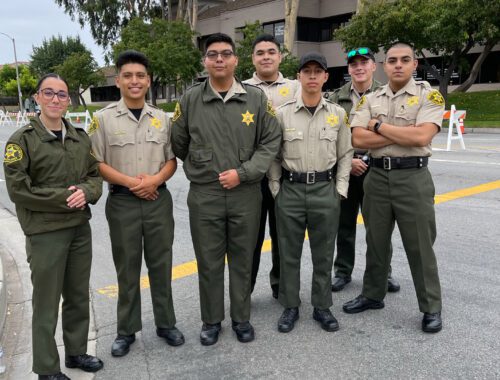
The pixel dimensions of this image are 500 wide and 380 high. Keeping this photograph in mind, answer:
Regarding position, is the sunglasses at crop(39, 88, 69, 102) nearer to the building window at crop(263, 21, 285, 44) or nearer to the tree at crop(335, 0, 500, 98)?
the tree at crop(335, 0, 500, 98)

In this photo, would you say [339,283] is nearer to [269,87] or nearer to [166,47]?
[269,87]

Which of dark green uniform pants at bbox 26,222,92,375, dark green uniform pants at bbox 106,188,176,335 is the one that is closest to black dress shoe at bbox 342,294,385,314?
dark green uniform pants at bbox 106,188,176,335

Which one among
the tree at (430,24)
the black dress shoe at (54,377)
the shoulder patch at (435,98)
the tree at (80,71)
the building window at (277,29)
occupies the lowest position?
the black dress shoe at (54,377)

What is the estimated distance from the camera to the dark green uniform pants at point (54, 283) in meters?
2.85

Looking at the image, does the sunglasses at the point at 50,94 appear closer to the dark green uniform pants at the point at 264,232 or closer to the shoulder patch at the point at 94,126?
the shoulder patch at the point at 94,126

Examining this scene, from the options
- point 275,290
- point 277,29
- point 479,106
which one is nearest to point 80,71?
point 277,29

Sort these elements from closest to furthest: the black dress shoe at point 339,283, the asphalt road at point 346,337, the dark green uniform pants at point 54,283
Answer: the dark green uniform pants at point 54,283 → the asphalt road at point 346,337 → the black dress shoe at point 339,283

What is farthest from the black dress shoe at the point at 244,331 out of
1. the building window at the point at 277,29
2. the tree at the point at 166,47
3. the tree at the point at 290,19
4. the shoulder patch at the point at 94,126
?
the building window at the point at 277,29

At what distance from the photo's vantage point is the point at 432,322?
11.5ft

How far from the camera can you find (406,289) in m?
4.27

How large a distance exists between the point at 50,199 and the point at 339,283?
8.70ft

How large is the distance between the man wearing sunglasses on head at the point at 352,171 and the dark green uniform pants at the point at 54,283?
7.36 feet

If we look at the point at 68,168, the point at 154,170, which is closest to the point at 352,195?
the point at 154,170

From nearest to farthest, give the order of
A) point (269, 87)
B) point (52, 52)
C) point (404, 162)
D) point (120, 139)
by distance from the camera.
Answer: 1. point (120, 139)
2. point (404, 162)
3. point (269, 87)
4. point (52, 52)
